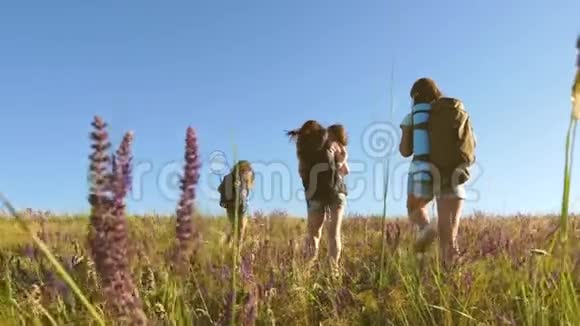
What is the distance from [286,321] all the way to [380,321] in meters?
0.64

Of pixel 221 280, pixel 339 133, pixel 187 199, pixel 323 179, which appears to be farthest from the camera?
pixel 339 133

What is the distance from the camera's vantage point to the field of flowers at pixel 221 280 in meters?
1.28

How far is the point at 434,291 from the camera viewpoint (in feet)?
13.0

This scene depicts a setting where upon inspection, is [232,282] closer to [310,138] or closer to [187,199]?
[187,199]

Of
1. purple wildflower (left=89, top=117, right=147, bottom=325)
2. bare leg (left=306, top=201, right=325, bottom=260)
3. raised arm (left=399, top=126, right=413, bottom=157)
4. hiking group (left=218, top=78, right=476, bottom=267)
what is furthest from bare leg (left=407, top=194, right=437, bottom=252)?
purple wildflower (left=89, top=117, right=147, bottom=325)

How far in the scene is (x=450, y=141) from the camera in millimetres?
6410

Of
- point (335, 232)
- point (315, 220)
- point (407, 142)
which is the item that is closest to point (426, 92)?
point (407, 142)

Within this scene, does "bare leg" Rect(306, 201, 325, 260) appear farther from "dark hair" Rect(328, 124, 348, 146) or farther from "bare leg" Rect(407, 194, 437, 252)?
"bare leg" Rect(407, 194, 437, 252)

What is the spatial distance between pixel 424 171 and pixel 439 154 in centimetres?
29

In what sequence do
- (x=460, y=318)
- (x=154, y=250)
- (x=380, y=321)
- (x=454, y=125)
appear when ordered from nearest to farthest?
(x=154, y=250) → (x=460, y=318) → (x=380, y=321) → (x=454, y=125)

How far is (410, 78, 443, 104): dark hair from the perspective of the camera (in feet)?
22.5

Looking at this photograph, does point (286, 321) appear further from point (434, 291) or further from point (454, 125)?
point (454, 125)

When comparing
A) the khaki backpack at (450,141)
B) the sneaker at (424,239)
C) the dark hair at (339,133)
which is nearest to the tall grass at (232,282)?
the sneaker at (424,239)

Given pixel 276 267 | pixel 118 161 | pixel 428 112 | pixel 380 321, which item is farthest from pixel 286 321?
pixel 428 112
